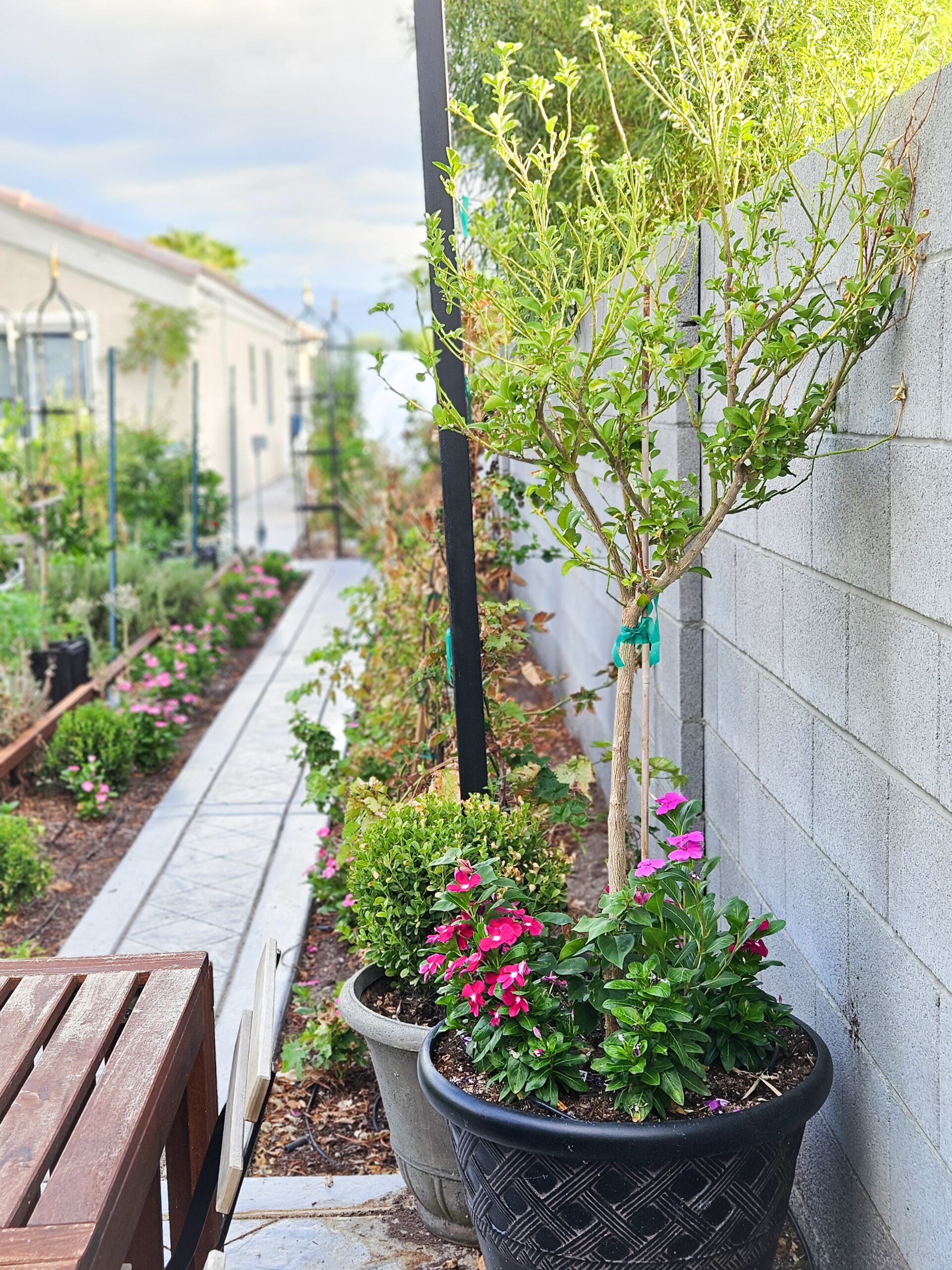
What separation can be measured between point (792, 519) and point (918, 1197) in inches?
44.2

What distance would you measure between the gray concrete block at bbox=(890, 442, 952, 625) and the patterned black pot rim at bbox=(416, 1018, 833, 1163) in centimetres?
73

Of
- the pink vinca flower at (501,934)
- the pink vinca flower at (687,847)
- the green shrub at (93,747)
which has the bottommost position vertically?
the green shrub at (93,747)

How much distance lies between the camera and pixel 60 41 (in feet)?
102

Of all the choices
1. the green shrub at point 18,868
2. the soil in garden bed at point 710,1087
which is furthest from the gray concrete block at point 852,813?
the green shrub at point 18,868

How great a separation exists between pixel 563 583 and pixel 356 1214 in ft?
12.2

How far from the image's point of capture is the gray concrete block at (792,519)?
2053 mm

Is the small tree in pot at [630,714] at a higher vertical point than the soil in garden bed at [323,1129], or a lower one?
higher

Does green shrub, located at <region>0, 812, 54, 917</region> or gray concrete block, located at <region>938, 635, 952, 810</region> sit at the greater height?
gray concrete block, located at <region>938, 635, 952, 810</region>

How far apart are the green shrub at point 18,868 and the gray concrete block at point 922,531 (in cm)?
332

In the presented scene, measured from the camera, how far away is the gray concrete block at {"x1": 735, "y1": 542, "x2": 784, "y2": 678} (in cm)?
225

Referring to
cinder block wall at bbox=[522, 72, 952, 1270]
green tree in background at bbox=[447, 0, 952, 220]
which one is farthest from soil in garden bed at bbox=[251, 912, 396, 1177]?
green tree in background at bbox=[447, 0, 952, 220]

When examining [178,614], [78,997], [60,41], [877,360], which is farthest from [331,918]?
[60,41]

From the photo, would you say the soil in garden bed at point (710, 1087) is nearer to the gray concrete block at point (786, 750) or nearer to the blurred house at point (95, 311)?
the gray concrete block at point (786, 750)

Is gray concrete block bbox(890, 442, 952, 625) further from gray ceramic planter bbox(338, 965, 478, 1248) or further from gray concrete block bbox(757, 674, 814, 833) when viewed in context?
gray ceramic planter bbox(338, 965, 478, 1248)
